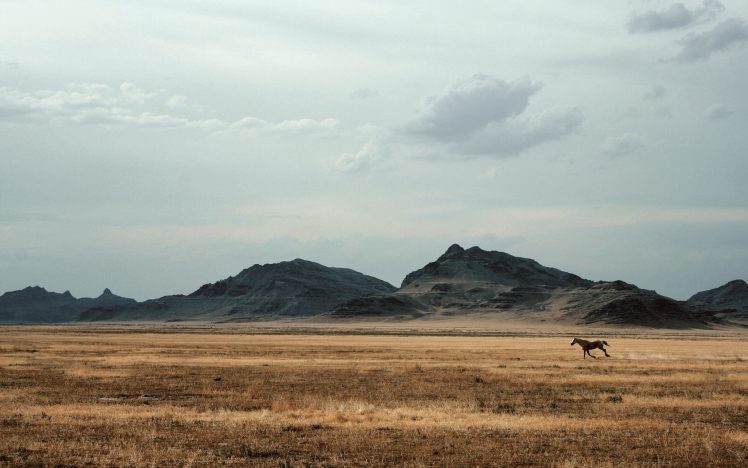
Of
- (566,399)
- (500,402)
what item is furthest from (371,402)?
(566,399)

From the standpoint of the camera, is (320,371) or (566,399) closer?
(566,399)

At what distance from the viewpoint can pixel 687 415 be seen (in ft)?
85.3

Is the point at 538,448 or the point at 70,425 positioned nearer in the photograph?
the point at 538,448

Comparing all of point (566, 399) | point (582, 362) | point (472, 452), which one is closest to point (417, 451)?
point (472, 452)

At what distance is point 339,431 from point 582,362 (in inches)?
1412

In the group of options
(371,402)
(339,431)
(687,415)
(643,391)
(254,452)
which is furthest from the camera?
(643,391)

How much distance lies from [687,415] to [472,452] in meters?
10.1

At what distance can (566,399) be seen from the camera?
30.8 meters

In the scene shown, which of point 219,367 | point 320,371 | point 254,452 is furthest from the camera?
point 219,367

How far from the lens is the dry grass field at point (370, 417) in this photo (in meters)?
18.5

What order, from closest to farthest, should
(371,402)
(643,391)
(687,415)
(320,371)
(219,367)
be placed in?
1. (687,415)
2. (371,402)
3. (643,391)
4. (320,371)
5. (219,367)

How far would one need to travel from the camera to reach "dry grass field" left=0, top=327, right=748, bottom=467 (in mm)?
18531

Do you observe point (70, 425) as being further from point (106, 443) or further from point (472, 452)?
point (472, 452)

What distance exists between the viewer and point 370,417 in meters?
24.8
